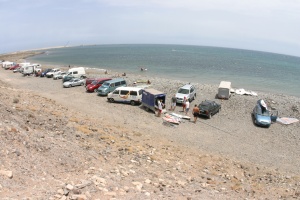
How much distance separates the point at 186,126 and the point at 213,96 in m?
13.5

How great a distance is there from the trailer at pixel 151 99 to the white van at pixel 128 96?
1.33 meters

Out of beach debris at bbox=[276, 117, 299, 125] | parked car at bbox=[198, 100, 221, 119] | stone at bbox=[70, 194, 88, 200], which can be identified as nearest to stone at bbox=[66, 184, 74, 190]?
stone at bbox=[70, 194, 88, 200]

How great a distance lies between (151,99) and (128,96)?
380 cm

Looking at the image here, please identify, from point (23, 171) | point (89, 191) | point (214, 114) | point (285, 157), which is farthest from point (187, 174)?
point (214, 114)

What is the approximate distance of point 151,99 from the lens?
2481 centimetres

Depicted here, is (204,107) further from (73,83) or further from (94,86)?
(73,83)

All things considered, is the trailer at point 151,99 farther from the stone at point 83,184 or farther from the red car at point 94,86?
the stone at point 83,184

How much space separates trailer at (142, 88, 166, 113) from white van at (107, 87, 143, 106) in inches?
52.4

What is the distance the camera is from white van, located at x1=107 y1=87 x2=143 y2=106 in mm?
27281

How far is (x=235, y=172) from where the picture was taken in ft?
45.3

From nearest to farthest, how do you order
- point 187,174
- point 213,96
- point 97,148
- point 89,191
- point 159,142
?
point 89,191
point 187,174
point 97,148
point 159,142
point 213,96

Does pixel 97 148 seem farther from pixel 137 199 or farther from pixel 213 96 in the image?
pixel 213 96

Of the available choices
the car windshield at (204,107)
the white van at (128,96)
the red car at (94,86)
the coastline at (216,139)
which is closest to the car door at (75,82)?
the red car at (94,86)

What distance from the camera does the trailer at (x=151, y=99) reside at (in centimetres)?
2456
